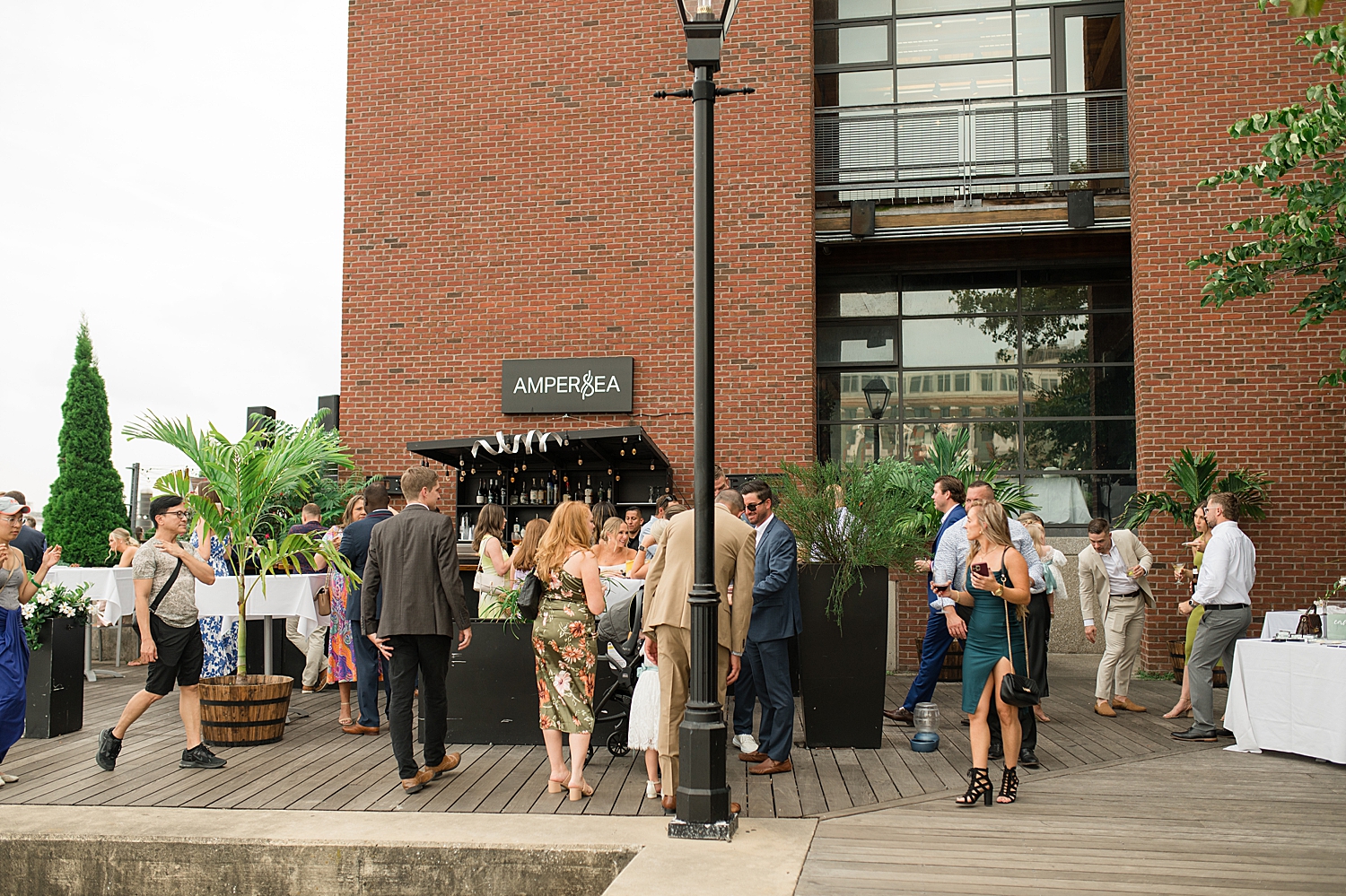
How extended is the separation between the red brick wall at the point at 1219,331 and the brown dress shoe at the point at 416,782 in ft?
27.7

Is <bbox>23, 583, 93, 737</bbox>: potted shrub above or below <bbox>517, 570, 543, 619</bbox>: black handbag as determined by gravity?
below

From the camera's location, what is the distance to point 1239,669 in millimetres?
7410

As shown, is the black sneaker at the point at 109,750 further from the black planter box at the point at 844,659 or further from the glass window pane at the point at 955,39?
the glass window pane at the point at 955,39

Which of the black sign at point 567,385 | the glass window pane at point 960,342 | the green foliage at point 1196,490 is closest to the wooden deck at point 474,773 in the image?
the green foliage at point 1196,490

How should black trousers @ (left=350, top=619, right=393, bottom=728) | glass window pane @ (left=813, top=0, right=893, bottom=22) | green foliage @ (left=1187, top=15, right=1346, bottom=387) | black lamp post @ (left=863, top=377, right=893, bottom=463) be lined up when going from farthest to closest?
glass window pane @ (left=813, top=0, right=893, bottom=22), black lamp post @ (left=863, top=377, right=893, bottom=463), green foliage @ (left=1187, top=15, right=1346, bottom=387), black trousers @ (left=350, top=619, right=393, bottom=728)

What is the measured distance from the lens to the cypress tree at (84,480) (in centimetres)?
1695

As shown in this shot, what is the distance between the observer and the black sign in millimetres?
12172

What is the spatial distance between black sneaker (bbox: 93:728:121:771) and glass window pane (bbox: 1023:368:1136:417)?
1074 centimetres

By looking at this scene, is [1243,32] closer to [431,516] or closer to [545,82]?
[545,82]

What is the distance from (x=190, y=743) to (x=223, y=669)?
234 cm

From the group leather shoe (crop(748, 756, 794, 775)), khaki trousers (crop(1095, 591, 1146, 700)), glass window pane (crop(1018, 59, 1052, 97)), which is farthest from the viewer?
glass window pane (crop(1018, 59, 1052, 97))

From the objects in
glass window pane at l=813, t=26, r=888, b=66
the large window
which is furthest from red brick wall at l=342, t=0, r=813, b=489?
the large window

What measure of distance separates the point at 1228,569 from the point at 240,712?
7235 mm

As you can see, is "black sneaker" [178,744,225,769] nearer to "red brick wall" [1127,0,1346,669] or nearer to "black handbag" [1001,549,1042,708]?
"black handbag" [1001,549,1042,708]
